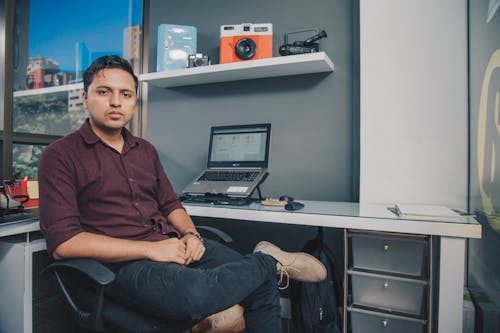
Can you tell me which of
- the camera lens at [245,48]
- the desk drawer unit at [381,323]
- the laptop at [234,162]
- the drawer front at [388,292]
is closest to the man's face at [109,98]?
the laptop at [234,162]

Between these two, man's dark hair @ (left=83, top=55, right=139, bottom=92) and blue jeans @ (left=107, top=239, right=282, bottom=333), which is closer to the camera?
blue jeans @ (left=107, top=239, right=282, bottom=333)

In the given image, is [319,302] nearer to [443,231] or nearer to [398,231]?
[398,231]

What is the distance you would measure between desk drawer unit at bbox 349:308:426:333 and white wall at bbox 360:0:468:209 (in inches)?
24.8

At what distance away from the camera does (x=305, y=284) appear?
164 centimetres

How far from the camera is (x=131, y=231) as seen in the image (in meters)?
1.30

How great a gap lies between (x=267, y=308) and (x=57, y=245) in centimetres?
72

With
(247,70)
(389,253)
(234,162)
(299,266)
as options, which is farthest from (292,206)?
(247,70)

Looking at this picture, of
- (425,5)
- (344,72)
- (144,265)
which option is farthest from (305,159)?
(144,265)

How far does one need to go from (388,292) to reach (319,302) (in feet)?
1.04

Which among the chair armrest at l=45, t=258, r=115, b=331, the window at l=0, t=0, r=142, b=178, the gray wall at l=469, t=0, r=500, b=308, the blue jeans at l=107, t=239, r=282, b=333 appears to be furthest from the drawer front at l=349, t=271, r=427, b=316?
the window at l=0, t=0, r=142, b=178

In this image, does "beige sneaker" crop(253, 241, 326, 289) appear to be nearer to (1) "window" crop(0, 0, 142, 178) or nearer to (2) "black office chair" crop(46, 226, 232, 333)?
(2) "black office chair" crop(46, 226, 232, 333)

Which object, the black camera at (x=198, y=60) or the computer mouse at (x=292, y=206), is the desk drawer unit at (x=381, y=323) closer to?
the computer mouse at (x=292, y=206)

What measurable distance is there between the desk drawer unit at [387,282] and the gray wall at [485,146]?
0.29 meters

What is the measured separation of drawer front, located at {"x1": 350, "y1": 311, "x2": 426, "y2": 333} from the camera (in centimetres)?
144
